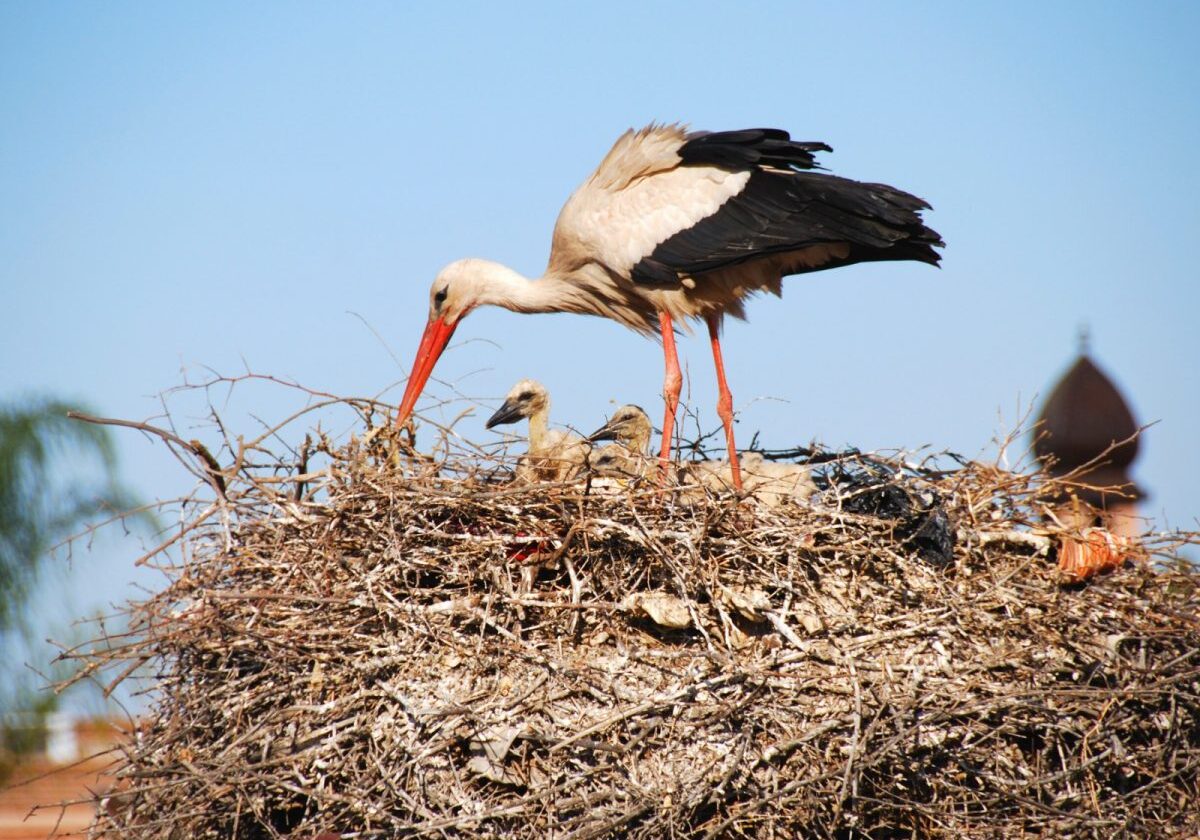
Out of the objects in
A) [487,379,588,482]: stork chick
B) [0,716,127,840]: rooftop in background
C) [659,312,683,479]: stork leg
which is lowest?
[0,716,127,840]: rooftop in background

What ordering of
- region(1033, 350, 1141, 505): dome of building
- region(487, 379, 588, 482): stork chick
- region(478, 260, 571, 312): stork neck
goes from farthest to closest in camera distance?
region(1033, 350, 1141, 505): dome of building
region(478, 260, 571, 312): stork neck
region(487, 379, 588, 482): stork chick

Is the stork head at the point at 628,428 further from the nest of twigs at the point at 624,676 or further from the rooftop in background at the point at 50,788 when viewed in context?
the rooftop in background at the point at 50,788

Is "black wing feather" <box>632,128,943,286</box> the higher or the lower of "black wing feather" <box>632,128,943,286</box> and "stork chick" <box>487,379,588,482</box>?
the higher

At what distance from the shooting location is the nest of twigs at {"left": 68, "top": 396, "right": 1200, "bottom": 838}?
4.40 meters

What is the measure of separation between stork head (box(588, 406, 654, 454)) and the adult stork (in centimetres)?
12

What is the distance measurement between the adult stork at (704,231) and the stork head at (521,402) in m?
0.42

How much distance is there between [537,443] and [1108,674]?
8.46 ft

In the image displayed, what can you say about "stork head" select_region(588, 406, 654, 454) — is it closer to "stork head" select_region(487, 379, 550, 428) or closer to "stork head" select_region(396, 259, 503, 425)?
"stork head" select_region(487, 379, 550, 428)

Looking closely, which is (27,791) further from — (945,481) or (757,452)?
(945,481)

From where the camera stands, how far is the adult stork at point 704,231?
6027mm

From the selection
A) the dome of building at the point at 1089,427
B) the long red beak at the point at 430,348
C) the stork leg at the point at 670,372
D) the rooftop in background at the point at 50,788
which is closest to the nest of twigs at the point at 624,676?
the stork leg at the point at 670,372

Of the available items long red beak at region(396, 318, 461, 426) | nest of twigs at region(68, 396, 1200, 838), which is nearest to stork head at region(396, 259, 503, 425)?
long red beak at region(396, 318, 461, 426)

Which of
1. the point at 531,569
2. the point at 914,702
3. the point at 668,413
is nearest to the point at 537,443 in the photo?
the point at 668,413

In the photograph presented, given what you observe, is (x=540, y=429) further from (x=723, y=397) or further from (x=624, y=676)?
(x=624, y=676)
